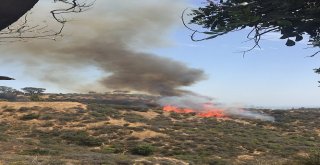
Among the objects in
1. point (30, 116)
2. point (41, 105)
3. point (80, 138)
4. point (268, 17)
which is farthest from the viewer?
point (41, 105)

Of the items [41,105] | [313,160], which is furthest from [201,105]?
[313,160]

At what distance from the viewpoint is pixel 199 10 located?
10297mm

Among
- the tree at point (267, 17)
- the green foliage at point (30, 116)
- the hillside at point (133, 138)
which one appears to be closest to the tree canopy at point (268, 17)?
the tree at point (267, 17)

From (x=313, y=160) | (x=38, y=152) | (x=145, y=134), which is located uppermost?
(x=313, y=160)

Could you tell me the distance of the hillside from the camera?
1131 inches

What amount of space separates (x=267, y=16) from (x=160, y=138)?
33.8 metres

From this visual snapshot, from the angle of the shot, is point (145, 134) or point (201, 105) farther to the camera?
A: point (201, 105)

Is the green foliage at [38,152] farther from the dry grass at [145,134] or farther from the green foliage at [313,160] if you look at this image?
the green foliage at [313,160]

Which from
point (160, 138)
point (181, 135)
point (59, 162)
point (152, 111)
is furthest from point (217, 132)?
point (59, 162)

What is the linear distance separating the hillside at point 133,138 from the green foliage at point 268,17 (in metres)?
13.6

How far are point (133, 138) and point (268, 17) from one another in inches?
1331

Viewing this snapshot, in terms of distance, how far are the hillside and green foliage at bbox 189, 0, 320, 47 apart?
44.5 ft

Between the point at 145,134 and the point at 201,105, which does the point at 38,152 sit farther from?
the point at 201,105

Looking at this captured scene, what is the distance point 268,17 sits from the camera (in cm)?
888
